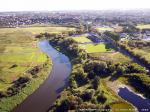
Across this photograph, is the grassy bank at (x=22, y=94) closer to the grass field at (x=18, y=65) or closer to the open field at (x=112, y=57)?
the grass field at (x=18, y=65)

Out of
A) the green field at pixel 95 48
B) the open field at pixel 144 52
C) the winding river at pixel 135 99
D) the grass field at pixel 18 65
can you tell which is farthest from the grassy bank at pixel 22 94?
the open field at pixel 144 52

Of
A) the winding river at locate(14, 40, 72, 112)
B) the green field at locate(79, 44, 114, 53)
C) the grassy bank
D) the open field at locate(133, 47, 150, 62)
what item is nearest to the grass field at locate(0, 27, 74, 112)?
the grassy bank

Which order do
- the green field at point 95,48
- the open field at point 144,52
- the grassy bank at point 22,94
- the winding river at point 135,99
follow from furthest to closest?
the green field at point 95,48 → the open field at point 144,52 → the grassy bank at point 22,94 → the winding river at point 135,99

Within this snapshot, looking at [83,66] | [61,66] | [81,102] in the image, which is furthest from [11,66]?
[81,102]

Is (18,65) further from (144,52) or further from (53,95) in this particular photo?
(144,52)

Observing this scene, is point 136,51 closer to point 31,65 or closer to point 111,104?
point 31,65

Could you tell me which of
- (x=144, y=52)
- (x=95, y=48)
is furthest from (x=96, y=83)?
(x=95, y=48)

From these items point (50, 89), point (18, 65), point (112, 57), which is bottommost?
point (50, 89)

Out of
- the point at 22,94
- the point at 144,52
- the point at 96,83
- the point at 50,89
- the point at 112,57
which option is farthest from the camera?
the point at 144,52
